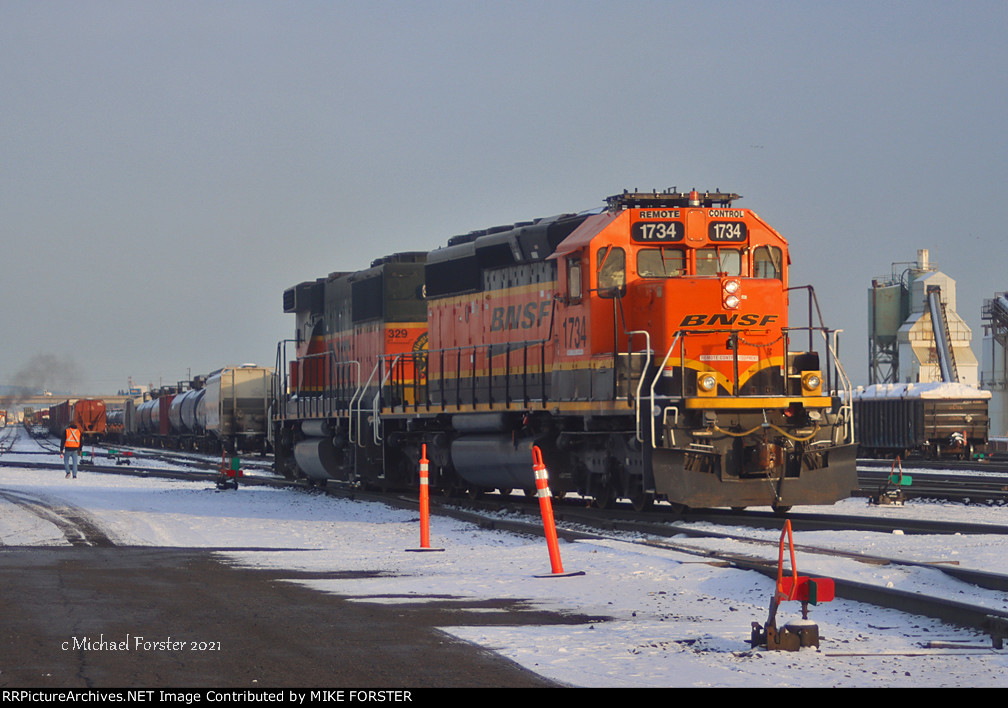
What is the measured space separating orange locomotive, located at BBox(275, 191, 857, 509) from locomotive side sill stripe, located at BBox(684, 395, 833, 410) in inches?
0.7

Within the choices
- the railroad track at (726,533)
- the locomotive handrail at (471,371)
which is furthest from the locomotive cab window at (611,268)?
the railroad track at (726,533)

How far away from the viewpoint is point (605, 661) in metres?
7.13

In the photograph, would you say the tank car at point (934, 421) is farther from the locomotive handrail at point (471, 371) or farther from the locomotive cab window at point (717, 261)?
the locomotive cab window at point (717, 261)

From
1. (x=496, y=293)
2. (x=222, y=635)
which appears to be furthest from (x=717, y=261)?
(x=222, y=635)

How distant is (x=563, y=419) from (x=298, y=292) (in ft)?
40.9

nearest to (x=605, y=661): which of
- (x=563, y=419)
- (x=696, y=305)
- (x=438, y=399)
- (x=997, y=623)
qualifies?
(x=997, y=623)

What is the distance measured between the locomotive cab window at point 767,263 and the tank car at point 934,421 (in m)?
26.1

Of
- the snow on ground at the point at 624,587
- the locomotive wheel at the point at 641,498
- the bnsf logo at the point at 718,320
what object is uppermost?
the bnsf logo at the point at 718,320

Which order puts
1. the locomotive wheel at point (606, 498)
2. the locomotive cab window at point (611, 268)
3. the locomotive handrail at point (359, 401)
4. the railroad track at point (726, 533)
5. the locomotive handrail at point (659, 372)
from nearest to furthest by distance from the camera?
the railroad track at point (726, 533) < the locomotive handrail at point (659, 372) < the locomotive cab window at point (611, 268) < the locomotive wheel at point (606, 498) < the locomotive handrail at point (359, 401)

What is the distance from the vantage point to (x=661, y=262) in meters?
16.7

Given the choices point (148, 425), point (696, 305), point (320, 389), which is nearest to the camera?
point (696, 305)

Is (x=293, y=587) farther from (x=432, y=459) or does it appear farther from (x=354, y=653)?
(x=432, y=459)

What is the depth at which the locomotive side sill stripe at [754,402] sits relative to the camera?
50.3 feet

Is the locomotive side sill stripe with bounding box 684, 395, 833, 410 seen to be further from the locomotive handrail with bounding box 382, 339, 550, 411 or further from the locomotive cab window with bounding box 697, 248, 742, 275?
the locomotive handrail with bounding box 382, 339, 550, 411
